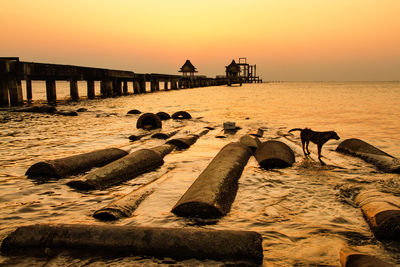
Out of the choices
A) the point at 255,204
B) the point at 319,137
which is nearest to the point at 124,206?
the point at 255,204

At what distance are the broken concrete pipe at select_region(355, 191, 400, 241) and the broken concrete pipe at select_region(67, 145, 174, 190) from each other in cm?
345

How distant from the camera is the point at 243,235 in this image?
98.1 inches

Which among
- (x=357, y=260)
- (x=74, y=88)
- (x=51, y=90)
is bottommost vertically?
(x=357, y=260)

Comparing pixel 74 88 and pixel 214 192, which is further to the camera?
pixel 74 88

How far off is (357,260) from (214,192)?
5.67 ft

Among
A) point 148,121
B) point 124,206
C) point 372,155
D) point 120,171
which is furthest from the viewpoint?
point 148,121

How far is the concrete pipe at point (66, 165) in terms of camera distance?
479 centimetres

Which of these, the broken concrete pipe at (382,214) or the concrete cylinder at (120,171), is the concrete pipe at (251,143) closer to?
the concrete cylinder at (120,171)

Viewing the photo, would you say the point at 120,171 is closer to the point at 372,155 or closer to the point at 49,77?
the point at 372,155

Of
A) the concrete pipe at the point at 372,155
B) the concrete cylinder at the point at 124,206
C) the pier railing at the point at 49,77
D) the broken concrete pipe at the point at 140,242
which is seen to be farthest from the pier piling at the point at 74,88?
the broken concrete pipe at the point at 140,242

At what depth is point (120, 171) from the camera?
4.75 m

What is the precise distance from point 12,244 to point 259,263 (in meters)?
2.18

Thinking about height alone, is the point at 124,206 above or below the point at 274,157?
below

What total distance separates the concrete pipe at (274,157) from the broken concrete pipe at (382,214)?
2.04m
